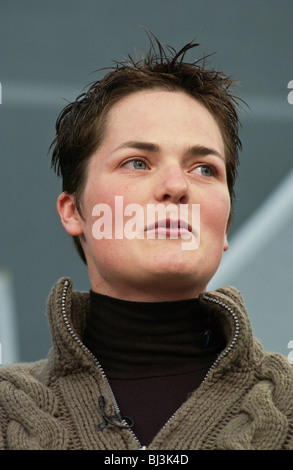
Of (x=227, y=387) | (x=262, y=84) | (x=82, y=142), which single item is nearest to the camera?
(x=227, y=387)

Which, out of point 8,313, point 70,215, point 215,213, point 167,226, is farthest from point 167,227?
point 8,313

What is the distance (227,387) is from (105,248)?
0.41 m

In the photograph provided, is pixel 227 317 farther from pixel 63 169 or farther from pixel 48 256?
pixel 48 256

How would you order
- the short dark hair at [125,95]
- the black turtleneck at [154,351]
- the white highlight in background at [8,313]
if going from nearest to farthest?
the black turtleneck at [154,351], the short dark hair at [125,95], the white highlight in background at [8,313]

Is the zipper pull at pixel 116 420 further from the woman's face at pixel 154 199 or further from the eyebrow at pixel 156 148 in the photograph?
the eyebrow at pixel 156 148

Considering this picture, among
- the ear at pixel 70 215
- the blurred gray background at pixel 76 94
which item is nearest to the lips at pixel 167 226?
the ear at pixel 70 215

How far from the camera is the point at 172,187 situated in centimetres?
157

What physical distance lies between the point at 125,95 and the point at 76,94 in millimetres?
953

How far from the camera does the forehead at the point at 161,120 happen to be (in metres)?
1.67

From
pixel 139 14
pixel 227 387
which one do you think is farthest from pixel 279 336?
pixel 139 14

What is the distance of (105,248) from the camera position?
1630 millimetres

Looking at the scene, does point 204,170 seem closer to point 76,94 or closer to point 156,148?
point 156,148

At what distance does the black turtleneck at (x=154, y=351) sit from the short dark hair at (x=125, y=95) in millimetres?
345

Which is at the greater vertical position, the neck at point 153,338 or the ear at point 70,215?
the ear at point 70,215
